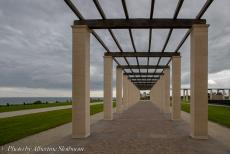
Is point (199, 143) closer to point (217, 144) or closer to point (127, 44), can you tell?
point (217, 144)

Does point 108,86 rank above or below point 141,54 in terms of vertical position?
below

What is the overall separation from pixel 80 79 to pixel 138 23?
3.57 meters

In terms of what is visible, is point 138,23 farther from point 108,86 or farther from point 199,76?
point 108,86

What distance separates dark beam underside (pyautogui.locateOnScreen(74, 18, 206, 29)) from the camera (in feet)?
44.7

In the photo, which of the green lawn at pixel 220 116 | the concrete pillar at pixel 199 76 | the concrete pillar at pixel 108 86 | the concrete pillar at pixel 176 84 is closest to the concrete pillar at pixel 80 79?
the concrete pillar at pixel 199 76

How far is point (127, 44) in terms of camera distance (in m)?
19.4

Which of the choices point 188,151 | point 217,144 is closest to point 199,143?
point 217,144

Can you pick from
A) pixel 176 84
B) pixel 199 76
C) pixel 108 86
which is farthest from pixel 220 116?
pixel 199 76

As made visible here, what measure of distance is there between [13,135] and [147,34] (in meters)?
8.26

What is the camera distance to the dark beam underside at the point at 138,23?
44.7 ft

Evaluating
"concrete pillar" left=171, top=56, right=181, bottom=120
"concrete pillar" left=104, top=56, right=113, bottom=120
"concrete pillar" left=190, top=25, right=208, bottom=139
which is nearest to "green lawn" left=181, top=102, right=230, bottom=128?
"concrete pillar" left=171, top=56, right=181, bottom=120

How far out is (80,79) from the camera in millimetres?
13273

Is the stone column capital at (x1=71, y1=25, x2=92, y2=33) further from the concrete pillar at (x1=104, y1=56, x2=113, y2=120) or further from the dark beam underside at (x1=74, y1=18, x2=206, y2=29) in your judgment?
the concrete pillar at (x1=104, y1=56, x2=113, y2=120)

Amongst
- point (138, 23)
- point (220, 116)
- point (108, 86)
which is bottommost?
point (220, 116)
